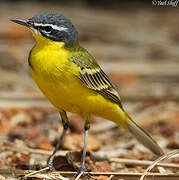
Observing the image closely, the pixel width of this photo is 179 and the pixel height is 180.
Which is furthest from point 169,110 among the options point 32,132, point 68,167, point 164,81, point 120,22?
point 120,22

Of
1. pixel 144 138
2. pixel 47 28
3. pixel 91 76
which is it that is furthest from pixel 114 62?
pixel 47 28

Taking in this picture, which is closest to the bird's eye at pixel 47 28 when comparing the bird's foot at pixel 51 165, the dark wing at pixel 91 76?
the dark wing at pixel 91 76

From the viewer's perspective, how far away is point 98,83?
210 inches

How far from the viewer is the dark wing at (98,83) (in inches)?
199

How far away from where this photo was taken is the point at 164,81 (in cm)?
966

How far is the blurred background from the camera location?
7285 mm

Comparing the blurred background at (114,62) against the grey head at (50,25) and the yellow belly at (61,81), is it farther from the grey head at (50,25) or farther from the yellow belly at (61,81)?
the grey head at (50,25)

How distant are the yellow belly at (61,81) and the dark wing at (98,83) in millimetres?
65

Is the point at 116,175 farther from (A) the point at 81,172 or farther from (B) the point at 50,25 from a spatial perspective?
(B) the point at 50,25

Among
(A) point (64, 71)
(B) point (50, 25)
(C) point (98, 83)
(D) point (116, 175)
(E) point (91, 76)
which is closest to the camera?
(D) point (116, 175)

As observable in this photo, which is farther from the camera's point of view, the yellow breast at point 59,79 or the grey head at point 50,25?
the grey head at point 50,25

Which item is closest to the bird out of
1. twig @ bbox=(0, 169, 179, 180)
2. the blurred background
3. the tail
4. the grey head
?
the grey head

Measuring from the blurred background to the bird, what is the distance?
1141mm

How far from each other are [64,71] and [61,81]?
4.7 inches
